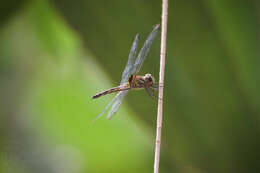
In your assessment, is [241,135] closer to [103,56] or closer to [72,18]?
[103,56]

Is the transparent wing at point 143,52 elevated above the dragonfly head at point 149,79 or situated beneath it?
elevated above

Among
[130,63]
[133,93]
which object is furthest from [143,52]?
[133,93]

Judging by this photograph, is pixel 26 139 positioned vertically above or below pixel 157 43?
below

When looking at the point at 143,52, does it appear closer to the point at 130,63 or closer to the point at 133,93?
the point at 130,63

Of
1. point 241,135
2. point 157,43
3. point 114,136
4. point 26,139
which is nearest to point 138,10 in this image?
point 157,43

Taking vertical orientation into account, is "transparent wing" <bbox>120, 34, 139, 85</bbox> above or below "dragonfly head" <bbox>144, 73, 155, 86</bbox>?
above
